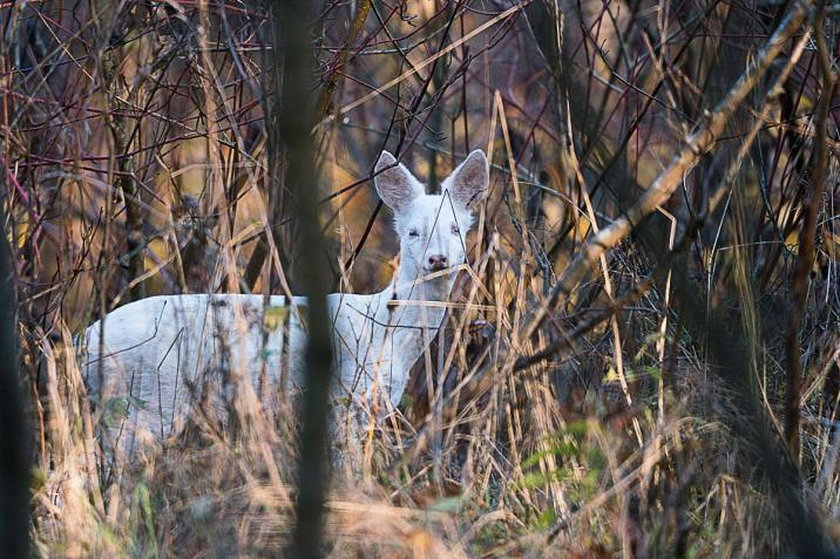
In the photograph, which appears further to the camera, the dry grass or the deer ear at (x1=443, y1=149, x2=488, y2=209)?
the deer ear at (x1=443, y1=149, x2=488, y2=209)

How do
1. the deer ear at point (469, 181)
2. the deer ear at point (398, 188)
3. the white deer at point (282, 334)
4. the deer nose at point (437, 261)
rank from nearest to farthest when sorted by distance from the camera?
1. the white deer at point (282, 334)
2. the deer nose at point (437, 261)
3. the deer ear at point (469, 181)
4. the deer ear at point (398, 188)

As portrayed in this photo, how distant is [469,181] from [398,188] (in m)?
0.37

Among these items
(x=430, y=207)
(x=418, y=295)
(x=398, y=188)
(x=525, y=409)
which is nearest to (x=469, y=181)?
(x=430, y=207)

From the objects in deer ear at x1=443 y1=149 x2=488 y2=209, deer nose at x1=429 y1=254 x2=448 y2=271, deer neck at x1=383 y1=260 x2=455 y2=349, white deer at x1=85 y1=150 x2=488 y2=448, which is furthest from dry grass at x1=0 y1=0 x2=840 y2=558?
deer ear at x1=443 y1=149 x2=488 y2=209

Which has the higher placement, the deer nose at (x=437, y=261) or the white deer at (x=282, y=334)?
the deer nose at (x=437, y=261)

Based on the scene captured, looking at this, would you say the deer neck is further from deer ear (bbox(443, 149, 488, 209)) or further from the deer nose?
deer ear (bbox(443, 149, 488, 209))

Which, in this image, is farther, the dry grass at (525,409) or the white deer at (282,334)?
the white deer at (282,334)

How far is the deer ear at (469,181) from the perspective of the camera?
582 centimetres

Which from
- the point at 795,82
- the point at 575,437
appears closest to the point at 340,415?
the point at 575,437

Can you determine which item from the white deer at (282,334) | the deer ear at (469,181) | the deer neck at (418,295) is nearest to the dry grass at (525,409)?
the white deer at (282,334)

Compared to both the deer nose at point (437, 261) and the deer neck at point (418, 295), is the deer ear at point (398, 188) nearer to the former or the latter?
the deer neck at point (418, 295)

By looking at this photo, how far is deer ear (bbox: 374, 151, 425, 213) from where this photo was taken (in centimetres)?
597

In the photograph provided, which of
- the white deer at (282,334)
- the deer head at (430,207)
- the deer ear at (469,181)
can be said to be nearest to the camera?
the white deer at (282,334)

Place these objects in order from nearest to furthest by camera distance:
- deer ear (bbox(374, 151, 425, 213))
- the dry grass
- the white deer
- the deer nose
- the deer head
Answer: the dry grass < the white deer < the deer nose < the deer head < deer ear (bbox(374, 151, 425, 213))
